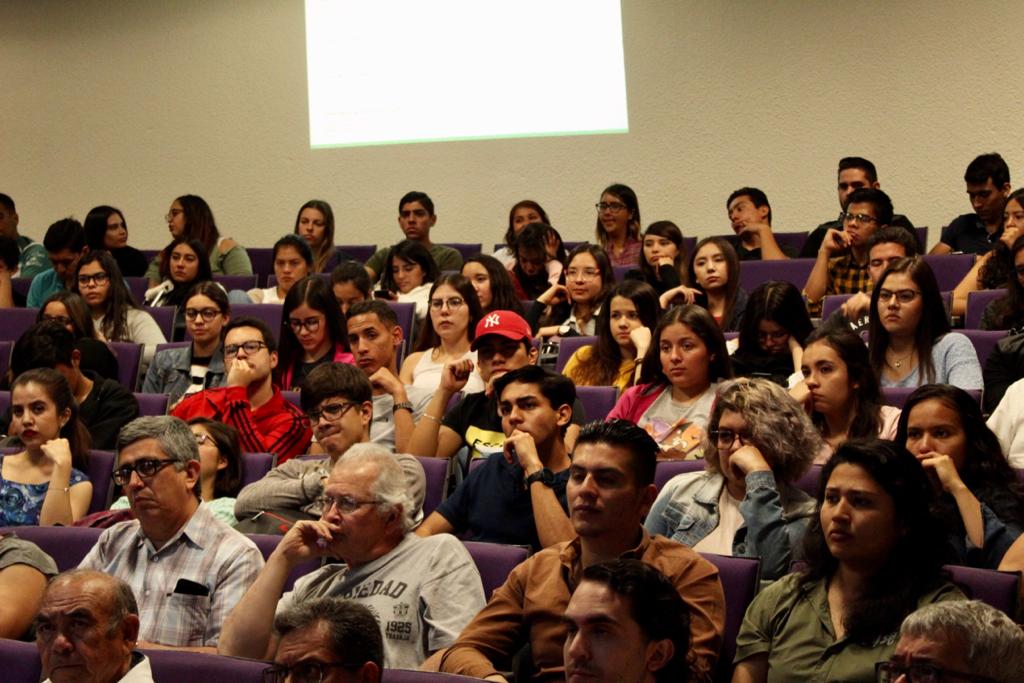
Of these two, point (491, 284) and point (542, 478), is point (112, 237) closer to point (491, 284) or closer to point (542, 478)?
point (491, 284)

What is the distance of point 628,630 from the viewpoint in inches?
88.7

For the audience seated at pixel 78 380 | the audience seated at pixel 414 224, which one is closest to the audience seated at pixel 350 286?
the audience seated at pixel 78 380

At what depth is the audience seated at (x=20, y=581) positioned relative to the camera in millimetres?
3127

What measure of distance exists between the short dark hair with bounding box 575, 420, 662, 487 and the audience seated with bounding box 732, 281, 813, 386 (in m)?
1.66

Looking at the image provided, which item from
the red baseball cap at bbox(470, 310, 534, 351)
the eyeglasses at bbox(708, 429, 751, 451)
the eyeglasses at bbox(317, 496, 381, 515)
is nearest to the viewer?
the eyeglasses at bbox(317, 496, 381, 515)

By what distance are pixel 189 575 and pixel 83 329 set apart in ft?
8.67

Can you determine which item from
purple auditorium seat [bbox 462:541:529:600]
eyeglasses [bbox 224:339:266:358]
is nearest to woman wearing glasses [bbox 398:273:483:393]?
eyeglasses [bbox 224:339:266:358]

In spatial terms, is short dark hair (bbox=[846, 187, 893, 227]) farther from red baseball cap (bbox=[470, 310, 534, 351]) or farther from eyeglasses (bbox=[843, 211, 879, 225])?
red baseball cap (bbox=[470, 310, 534, 351])

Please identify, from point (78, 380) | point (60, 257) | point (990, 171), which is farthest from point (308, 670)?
point (60, 257)

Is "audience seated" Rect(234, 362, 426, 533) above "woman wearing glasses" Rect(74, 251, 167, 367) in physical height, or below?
below

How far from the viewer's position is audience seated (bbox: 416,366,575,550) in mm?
3449

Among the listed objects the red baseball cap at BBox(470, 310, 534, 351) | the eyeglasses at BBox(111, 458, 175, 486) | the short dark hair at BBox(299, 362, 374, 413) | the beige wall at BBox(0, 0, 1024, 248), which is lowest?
the eyeglasses at BBox(111, 458, 175, 486)

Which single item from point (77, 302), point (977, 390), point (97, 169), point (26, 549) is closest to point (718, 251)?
point (977, 390)

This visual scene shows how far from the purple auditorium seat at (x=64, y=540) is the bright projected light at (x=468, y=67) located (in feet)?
16.9
